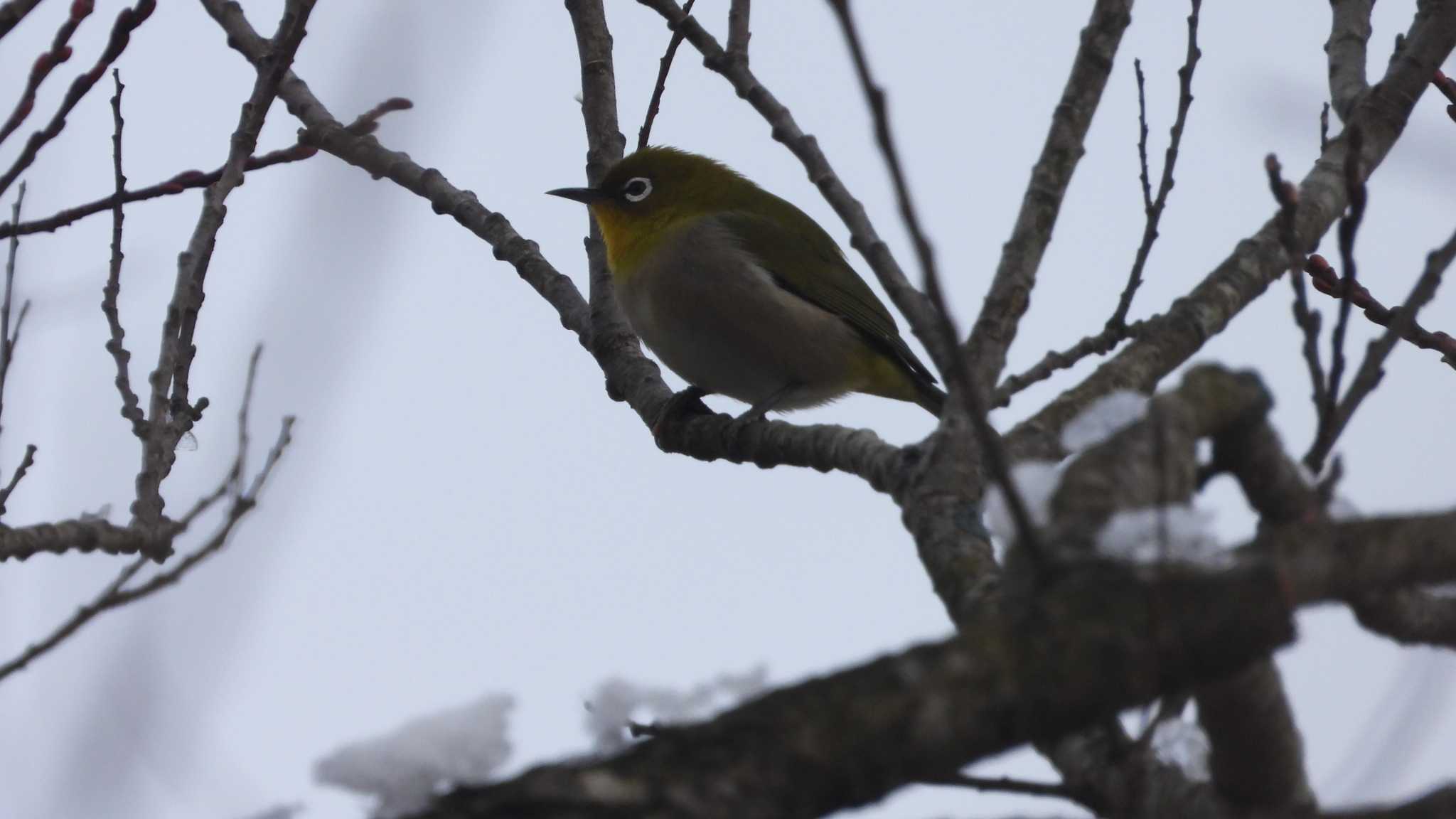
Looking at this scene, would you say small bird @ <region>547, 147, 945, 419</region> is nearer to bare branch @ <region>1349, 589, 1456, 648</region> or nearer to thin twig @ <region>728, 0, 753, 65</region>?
thin twig @ <region>728, 0, 753, 65</region>

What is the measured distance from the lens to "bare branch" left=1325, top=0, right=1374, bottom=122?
4.75m

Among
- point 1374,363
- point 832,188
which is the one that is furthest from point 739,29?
point 1374,363

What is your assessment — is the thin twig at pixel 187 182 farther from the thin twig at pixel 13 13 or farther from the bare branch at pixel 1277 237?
the bare branch at pixel 1277 237

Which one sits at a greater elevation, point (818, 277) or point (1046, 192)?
point (818, 277)

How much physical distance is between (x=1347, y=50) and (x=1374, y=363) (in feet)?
8.57

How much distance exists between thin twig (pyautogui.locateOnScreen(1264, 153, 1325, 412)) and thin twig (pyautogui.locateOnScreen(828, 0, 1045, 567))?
1.00m

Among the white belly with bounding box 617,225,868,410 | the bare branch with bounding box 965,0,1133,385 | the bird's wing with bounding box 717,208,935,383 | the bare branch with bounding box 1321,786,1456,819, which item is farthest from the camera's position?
the bird's wing with bounding box 717,208,935,383

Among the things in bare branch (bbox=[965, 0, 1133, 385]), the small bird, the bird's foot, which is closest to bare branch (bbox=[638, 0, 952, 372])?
bare branch (bbox=[965, 0, 1133, 385])

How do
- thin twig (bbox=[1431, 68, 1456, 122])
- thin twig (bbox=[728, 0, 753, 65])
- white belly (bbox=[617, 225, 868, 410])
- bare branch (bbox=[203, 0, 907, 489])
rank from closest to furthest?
thin twig (bbox=[728, 0, 753, 65]), bare branch (bbox=[203, 0, 907, 489]), thin twig (bbox=[1431, 68, 1456, 122]), white belly (bbox=[617, 225, 868, 410])

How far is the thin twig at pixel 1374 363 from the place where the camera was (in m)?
2.68

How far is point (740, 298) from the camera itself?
279 inches

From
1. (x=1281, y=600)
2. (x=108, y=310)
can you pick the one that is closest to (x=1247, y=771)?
(x=1281, y=600)

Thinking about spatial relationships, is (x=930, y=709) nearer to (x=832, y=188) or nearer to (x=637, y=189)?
(x=832, y=188)

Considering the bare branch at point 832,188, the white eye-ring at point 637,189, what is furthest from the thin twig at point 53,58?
the white eye-ring at point 637,189
